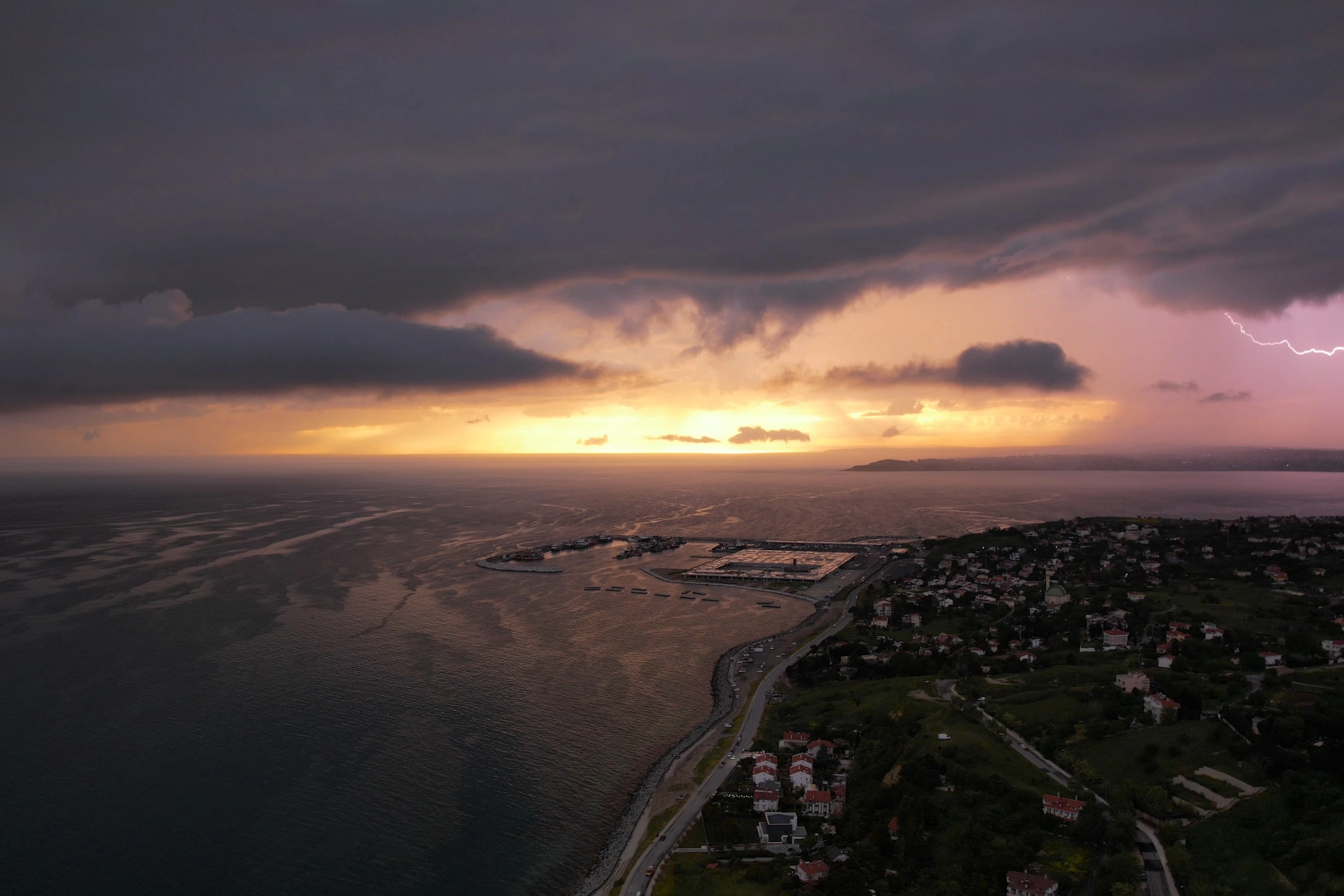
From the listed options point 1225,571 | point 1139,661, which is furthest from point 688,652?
point 1225,571

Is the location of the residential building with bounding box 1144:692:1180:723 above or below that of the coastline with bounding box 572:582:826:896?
above

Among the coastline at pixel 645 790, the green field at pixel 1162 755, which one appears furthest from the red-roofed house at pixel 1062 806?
the coastline at pixel 645 790

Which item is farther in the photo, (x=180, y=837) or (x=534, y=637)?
(x=534, y=637)

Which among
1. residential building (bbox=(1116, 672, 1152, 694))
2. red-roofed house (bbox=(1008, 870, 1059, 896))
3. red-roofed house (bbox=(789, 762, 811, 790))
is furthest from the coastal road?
residential building (bbox=(1116, 672, 1152, 694))

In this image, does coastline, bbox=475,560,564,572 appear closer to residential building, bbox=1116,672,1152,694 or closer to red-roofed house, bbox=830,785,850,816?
red-roofed house, bbox=830,785,850,816

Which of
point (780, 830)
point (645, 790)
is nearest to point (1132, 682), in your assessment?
point (780, 830)

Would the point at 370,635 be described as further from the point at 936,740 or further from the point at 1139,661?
the point at 1139,661

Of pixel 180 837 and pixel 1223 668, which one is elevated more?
pixel 1223 668

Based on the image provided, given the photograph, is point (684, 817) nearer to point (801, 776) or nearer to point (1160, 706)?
point (801, 776)
